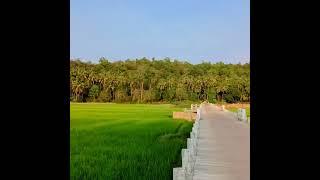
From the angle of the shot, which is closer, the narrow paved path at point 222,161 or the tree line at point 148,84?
the narrow paved path at point 222,161

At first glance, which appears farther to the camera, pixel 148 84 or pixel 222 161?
pixel 148 84

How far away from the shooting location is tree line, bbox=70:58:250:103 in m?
48.5

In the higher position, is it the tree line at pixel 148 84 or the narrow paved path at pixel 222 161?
the tree line at pixel 148 84

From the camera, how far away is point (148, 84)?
52344mm

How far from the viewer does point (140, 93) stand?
166ft

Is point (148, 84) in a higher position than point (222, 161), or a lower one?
higher

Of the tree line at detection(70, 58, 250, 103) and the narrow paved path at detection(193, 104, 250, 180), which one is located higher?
the tree line at detection(70, 58, 250, 103)

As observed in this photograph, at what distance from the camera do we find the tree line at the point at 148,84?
4850 cm

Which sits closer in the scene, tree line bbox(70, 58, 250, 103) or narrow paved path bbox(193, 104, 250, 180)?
narrow paved path bbox(193, 104, 250, 180)
